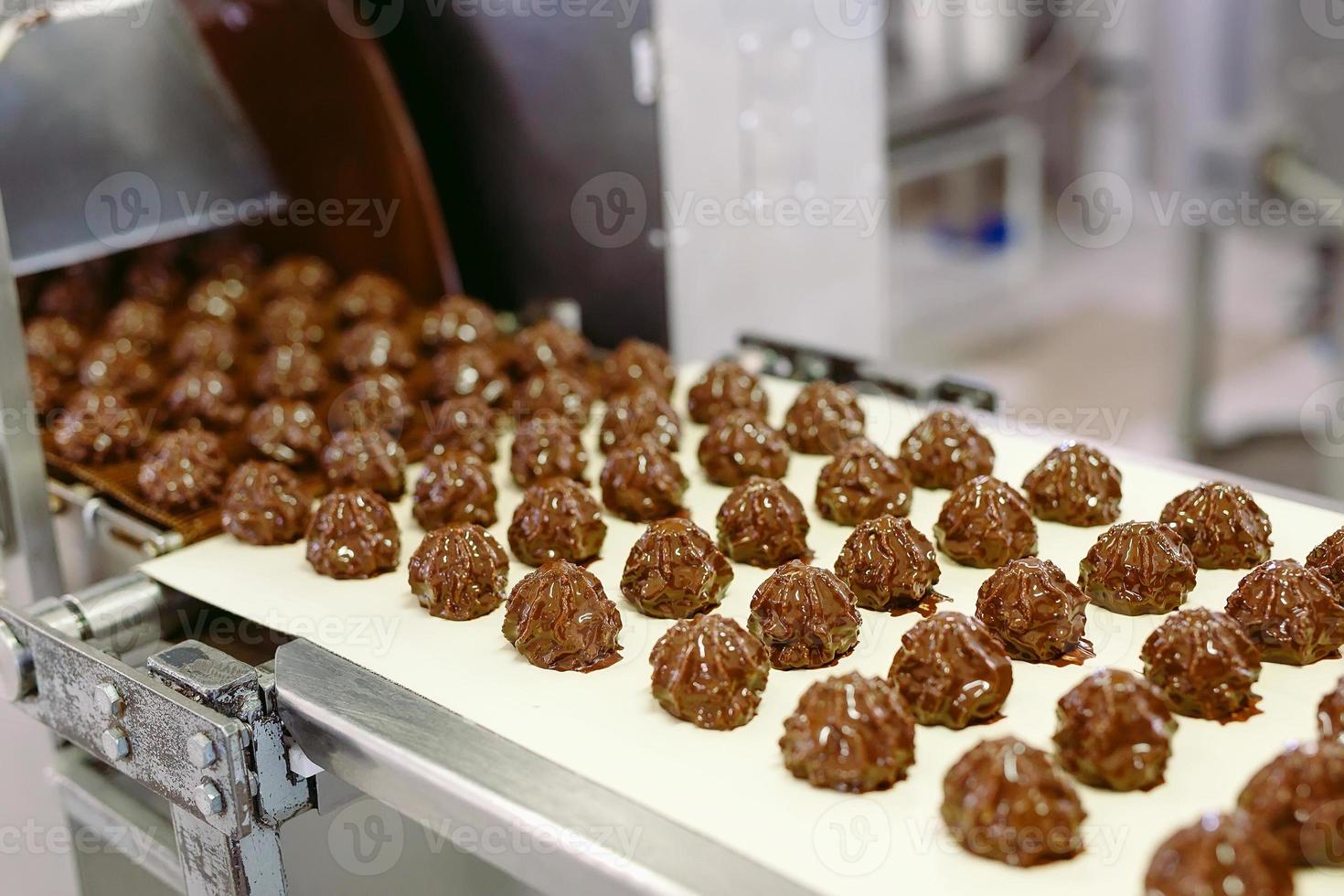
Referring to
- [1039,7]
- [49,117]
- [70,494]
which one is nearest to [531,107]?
[49,117]

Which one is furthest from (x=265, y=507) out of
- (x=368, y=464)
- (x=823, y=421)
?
(x=823, y=421)

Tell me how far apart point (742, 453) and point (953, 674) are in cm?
54

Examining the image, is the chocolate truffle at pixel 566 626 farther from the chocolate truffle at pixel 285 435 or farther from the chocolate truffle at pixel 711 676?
the chocolate truffle at pixel 285 435

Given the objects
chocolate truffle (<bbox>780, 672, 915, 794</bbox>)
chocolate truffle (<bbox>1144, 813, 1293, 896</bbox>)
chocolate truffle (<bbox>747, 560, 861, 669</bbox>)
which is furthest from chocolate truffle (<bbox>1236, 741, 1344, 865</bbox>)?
chocolate truffle (<bbox>747, 560, 861, 669</bbox>)

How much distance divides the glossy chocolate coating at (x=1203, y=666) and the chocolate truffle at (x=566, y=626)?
47 cm

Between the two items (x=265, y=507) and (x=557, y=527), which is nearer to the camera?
(x=557, y=527)

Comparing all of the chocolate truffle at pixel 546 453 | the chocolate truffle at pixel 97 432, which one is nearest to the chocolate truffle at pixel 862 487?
the chocolate truffle at pixel 546 453

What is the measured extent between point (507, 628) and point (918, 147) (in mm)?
3350

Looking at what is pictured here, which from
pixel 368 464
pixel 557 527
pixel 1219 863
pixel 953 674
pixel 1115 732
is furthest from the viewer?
pixel 368 464

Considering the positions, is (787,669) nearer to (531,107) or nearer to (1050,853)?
(1050,853)

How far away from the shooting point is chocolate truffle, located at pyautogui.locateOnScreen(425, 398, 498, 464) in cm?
176

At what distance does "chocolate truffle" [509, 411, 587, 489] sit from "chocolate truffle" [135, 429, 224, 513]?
0.36 m

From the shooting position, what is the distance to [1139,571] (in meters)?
1.31

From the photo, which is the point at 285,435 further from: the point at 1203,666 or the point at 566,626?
the point at 1203,666
